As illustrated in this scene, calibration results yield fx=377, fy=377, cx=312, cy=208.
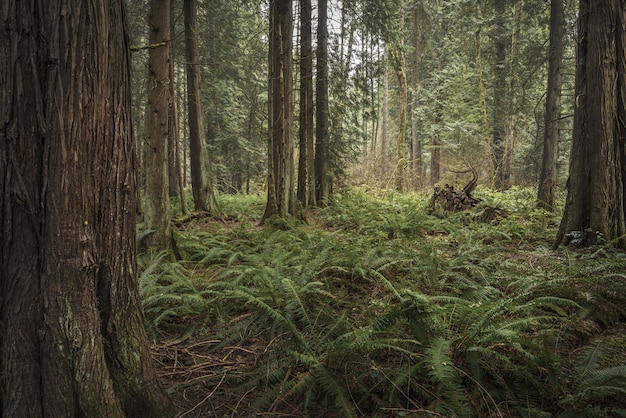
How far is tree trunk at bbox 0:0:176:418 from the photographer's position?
1741 millimetres

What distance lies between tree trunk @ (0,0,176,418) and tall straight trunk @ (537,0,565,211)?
10.5m

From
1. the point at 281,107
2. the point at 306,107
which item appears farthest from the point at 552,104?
the point at 281,107

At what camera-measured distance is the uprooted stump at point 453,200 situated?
389 inches

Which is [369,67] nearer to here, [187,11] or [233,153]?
[187,11]

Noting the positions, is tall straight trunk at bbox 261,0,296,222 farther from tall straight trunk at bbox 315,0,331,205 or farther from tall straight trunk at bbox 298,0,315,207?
tall straight trunk at bbox 315,0,331,205

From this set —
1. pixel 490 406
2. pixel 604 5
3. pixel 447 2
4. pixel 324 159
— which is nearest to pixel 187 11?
pixel 324 159

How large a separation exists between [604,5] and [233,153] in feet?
52.0

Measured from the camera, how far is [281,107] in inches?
330

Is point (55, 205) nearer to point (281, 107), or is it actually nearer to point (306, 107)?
point (281, 107)

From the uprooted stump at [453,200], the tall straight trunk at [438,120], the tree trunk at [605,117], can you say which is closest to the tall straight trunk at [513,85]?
the tall straight trunk at [438,120]

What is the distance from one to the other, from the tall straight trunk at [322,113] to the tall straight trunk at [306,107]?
2.28 ft

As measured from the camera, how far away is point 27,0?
1734mm

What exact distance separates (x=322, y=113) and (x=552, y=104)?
6.31 m

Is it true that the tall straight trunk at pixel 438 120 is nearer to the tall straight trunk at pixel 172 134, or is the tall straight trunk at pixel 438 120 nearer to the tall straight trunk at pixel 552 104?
the tall straight trunk at pixel 552 104
